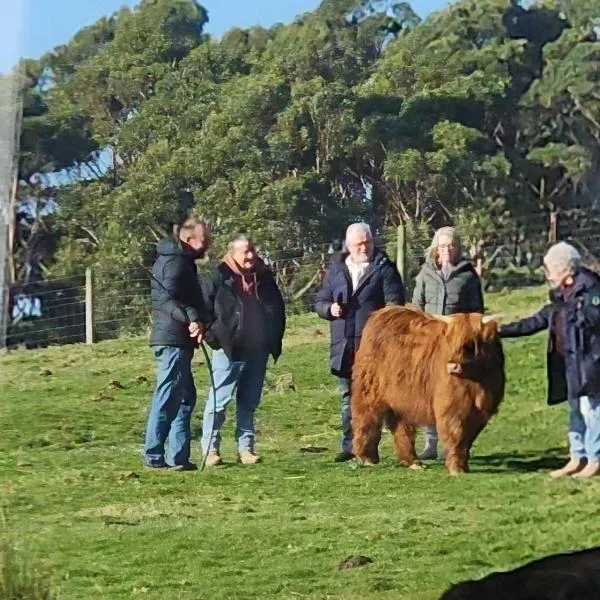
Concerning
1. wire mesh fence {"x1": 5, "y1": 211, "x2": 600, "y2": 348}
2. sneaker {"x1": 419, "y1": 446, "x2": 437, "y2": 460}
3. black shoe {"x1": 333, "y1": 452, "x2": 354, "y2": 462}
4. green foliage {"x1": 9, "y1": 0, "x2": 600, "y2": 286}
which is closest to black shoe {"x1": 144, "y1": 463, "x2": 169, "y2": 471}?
wire mesh fence {"x1": 5, "y1": 211, "x2": 600, "y2": 348}

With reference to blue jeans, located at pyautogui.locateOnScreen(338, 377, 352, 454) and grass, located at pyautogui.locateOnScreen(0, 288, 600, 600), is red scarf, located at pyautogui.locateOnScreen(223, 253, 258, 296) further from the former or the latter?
blue jeans, located at pyautogui.locateOnScreen(338, 377, 352, 454)

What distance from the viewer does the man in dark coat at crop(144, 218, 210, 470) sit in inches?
192

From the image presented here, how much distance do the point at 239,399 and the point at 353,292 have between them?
1.44 ft

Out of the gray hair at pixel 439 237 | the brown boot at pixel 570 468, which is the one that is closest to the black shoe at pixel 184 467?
the gray hair at pixel 439 237

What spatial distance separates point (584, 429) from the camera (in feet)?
16.1

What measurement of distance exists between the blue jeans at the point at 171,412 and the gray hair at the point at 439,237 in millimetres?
722

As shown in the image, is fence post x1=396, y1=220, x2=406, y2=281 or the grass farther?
fence post x1=396, y1=220, x2=406, y2=281

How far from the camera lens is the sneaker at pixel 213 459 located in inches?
195

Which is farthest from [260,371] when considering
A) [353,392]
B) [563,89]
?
[563,89]

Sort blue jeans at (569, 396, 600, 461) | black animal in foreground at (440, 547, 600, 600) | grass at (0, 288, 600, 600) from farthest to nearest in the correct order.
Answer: blue jeans at (569, 396, 600, 461)
grass at (0, 288, 600, 600)
black animal in foreground at (440, 547, 600, 600)

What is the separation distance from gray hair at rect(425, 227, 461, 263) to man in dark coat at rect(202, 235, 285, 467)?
0.43 m

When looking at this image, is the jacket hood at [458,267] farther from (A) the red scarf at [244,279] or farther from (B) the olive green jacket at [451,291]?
(A) the red scarf at [244,279]

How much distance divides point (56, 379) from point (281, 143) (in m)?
0.90

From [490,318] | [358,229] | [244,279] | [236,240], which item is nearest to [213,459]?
[244,279]
